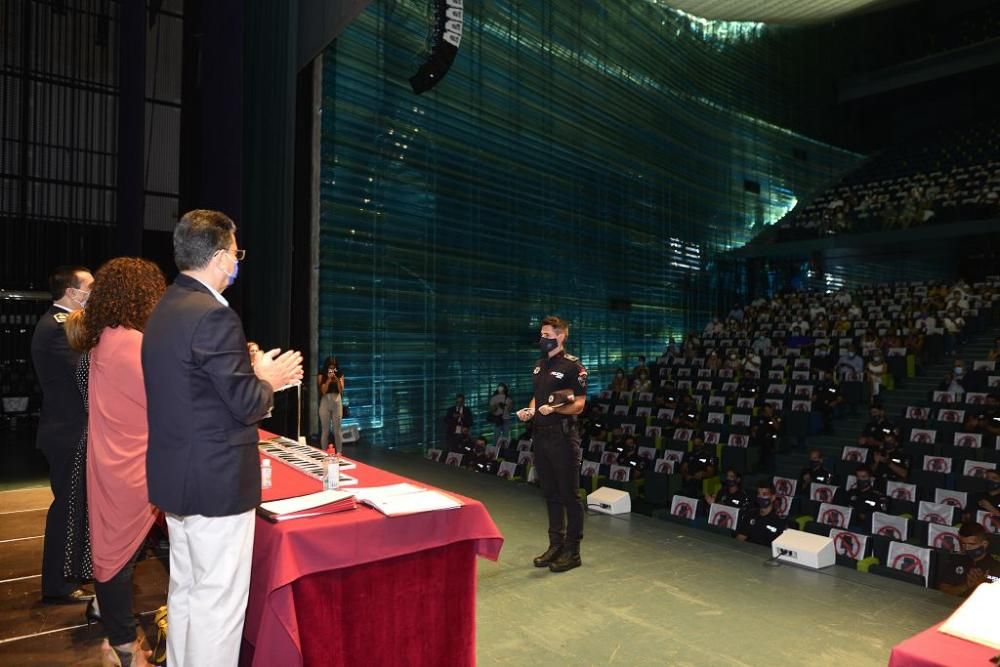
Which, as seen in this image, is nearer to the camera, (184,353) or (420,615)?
(184,353)

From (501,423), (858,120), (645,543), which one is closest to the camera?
(645,543)

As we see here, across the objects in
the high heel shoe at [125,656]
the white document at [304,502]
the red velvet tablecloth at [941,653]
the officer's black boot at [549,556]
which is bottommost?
the officer's black boot at [549,556]

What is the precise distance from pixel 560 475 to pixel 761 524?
9.47 ft

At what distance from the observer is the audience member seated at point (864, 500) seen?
257 inches

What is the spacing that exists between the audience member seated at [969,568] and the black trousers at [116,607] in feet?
16.6

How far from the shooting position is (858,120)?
2606cm

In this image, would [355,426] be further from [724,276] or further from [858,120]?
[858,120]

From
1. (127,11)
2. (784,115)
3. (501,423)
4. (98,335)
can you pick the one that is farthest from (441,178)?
(784,115)

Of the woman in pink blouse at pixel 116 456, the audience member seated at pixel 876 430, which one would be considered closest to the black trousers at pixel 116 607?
the woman in pink blouse at pixel 116 456

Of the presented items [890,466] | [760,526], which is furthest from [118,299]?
[890,466]

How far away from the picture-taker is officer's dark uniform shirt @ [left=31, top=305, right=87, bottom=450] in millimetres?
3010

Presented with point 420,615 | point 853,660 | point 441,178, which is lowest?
point 853,660

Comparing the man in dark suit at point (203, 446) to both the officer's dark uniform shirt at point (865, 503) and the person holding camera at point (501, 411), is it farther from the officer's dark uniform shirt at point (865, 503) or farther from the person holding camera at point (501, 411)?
the person holding camera at point (501, 411)

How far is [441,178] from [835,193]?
16109 millimetres
